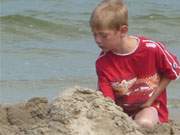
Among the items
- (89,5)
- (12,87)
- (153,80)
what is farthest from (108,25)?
(89,5)

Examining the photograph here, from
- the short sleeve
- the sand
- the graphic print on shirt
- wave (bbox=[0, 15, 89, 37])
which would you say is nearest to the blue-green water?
wave (bbox=[0, 15, 89, 37])

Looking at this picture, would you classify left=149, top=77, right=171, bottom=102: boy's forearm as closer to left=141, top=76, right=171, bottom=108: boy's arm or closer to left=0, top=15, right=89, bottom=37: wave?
left=141, top=76, right=171, bottom=108: boy's arm

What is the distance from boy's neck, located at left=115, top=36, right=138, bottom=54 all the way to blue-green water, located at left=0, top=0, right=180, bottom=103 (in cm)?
213

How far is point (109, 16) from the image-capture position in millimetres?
4488

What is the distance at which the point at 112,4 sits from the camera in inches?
180

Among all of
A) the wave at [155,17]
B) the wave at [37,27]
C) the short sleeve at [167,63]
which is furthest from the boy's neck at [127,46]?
the wave at [155,17]

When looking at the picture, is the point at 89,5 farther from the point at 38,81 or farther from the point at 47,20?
the point at 38,81

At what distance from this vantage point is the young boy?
186 inches

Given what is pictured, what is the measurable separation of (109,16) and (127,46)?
38 cm

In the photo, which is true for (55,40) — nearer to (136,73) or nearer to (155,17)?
(155,17)

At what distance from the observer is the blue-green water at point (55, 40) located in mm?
7520

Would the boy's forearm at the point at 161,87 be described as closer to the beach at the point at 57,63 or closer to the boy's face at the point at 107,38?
the beach at the point at 57,63

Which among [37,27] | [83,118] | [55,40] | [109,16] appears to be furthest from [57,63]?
[83,118]

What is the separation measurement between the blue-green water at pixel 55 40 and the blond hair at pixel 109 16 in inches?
93.2
